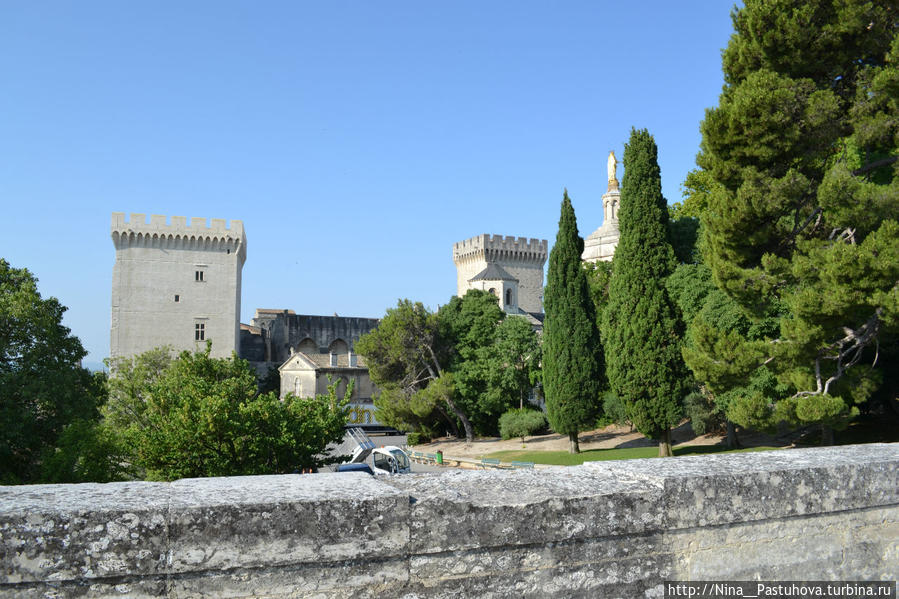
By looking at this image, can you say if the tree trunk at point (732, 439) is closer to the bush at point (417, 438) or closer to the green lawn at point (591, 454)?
the green lawn at point (591, 454)

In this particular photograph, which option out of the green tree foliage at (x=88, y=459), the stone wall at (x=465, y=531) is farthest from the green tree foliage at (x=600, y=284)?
the stone wall at (x=465, y=531)

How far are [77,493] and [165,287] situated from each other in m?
54.0

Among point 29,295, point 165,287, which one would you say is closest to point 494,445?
point 29,295

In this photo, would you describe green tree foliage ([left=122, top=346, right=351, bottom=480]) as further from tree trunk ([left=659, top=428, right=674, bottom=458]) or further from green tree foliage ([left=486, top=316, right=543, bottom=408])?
green tree foliage ([left=486, top=316, right=543, bottom=408])

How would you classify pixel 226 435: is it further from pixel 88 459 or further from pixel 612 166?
pixel 612 166

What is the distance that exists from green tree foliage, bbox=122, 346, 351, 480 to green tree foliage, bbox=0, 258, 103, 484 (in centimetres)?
638

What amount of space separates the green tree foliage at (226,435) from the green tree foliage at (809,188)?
1022 centimetres

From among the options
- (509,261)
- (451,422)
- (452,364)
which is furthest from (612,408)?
(509,261)

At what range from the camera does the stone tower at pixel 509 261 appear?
224ft

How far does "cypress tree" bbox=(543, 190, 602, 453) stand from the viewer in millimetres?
30828

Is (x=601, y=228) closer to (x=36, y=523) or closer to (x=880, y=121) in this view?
(x=880, y=121)

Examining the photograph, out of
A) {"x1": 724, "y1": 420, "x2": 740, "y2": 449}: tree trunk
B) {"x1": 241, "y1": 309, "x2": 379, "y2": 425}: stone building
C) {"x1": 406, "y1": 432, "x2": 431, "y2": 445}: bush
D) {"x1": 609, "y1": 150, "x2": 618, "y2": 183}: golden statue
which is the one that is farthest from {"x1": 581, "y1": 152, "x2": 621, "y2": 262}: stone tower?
{"x1": 724, "y1": 420, "x2": 740, "y2": 449}: tree trunk

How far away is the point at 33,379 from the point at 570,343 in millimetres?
21062

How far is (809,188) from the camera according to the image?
1609cm
